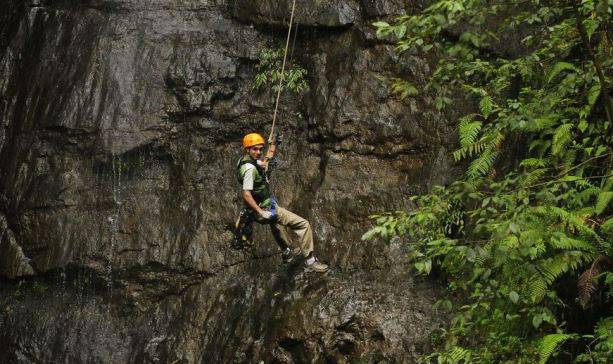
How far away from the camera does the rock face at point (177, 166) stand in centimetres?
1146

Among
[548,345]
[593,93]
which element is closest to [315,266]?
[548,345]

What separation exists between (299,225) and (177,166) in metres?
3.62

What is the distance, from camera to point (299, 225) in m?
10.4

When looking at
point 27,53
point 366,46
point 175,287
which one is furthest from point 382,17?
point 27,53

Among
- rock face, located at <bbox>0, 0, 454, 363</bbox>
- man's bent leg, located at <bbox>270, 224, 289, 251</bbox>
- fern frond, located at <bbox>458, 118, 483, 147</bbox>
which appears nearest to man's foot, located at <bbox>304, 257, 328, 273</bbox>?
rock face, located at <bbox>0, 0, 454, 363</bbox>

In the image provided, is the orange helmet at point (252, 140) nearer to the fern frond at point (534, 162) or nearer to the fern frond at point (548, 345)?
the fern frond at point (534, 162)

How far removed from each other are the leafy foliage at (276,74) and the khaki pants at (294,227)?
131 inches

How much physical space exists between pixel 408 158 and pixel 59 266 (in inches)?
270

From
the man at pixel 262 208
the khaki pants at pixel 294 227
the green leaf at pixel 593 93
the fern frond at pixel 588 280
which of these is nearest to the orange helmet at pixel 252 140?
the man at pixel 262 208

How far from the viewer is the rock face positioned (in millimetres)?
11461

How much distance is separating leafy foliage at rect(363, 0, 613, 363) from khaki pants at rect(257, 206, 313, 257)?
2.63 m

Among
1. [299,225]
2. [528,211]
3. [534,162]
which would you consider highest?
[534,162]

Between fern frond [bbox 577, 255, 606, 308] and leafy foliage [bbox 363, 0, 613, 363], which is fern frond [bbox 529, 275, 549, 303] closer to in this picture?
leafy foliage [bbox 363, 0, 613, 363]

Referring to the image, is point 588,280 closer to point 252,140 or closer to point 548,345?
point 548,345
